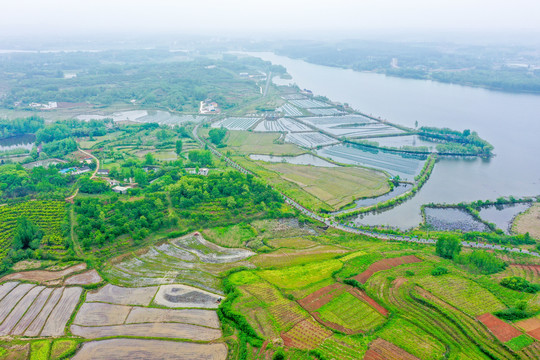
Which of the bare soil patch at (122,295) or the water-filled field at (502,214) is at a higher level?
Result: the water-filled field at (502,214)

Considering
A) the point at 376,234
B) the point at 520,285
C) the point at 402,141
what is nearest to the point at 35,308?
the point at 376,234

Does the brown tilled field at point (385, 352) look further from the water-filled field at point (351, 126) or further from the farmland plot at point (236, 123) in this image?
the farmland plot at point (236, 123)

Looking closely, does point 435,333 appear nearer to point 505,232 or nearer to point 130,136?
point 505,232

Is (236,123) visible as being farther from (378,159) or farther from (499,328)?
(499,328)

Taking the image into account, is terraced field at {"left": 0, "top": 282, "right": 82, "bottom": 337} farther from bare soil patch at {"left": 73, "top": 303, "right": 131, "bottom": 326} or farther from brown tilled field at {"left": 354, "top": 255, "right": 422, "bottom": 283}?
brown tilled field at {"left": 354, "top": 255, "right": 422, "bottom": 283}

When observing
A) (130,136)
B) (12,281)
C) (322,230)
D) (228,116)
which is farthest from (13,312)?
(228,116)

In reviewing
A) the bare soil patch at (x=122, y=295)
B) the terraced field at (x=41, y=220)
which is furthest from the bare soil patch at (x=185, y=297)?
the terraced field at (x=41, y=220)

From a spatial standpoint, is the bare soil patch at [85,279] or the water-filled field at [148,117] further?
the water-filled field at [148,117]
